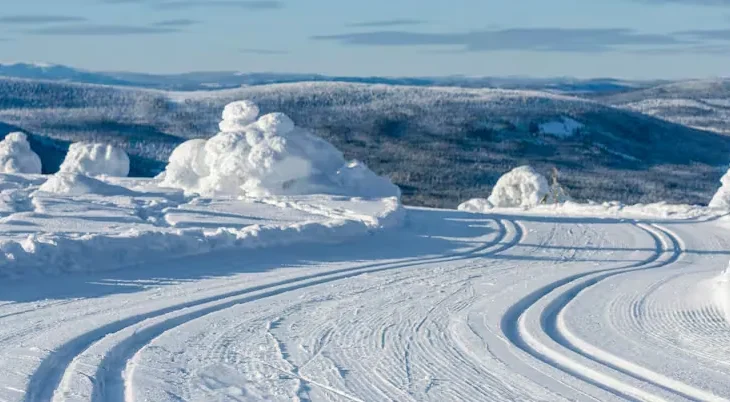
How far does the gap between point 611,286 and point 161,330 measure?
5.14 m

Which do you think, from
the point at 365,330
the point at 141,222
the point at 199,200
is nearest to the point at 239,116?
the point at 199,200

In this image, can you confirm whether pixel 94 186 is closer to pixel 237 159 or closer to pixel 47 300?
pixel 237 159

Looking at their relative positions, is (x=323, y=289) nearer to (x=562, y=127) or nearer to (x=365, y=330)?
(x=365, y=330)

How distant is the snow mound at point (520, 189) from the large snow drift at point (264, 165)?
41.3 feet

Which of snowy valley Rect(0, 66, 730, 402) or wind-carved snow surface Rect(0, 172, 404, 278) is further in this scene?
wind-carved snow surface Rect(0, 172, 404, 278)

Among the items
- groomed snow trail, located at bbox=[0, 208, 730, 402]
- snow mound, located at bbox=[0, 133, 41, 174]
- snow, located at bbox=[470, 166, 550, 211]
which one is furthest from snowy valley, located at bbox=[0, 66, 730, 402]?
snow, located at bbox=[470, 166, 550, 211]

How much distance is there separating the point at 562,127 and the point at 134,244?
123991 millimetres

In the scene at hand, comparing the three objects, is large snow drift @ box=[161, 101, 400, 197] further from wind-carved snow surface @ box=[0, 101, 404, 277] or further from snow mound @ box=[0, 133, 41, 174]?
snow mound @ box=[0, 133, 41, 174]

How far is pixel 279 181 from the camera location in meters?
22.4

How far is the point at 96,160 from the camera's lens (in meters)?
30.1

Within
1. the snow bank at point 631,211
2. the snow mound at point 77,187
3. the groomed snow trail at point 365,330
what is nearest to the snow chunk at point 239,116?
the snow mound at point 77,187

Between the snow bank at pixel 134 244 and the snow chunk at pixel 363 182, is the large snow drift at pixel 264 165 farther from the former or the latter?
the snow bank at pixel 134 244

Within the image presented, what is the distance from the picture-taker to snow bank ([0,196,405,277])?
9.75 meters

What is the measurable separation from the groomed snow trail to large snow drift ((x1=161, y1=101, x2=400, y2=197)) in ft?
29.8
